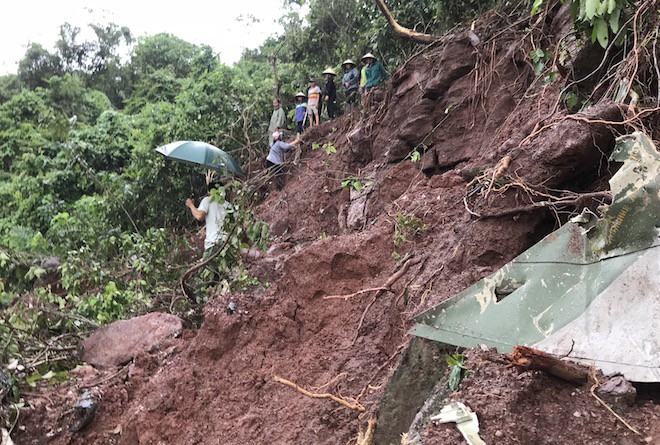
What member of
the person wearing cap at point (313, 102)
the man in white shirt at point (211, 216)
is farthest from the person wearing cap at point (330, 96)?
the man in white shirt at point (211, 216)

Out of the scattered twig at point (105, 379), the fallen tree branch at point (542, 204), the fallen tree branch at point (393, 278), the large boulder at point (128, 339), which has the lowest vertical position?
the scattered twig at point (105, 379)

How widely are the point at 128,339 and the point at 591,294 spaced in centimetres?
411

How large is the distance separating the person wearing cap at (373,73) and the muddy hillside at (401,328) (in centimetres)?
354

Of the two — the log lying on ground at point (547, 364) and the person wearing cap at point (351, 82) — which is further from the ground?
the person wearing cap at point (351, 82)

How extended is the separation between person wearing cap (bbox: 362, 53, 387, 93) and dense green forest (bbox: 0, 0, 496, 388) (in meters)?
0.62

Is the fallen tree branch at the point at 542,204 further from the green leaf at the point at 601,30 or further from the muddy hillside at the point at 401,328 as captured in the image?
the green leaf at the point at 601,30

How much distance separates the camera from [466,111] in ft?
22.0

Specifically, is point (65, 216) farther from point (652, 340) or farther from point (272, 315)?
point (652, 340)

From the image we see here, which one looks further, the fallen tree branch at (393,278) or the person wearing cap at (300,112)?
the person wearing cap at (300,112)

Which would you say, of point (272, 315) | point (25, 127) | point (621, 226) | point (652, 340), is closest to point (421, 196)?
point (272, 315)

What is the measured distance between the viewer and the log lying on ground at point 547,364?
6.22 ft

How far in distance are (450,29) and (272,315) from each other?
598cm

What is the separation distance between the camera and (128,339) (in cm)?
495

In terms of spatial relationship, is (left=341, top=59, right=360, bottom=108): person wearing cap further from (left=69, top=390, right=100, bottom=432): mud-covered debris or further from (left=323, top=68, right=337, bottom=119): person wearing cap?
(left=69, top=390, right=100, bottom=432): mud-covered debris
